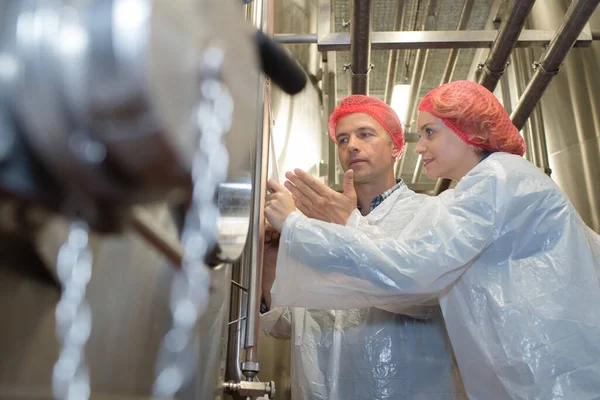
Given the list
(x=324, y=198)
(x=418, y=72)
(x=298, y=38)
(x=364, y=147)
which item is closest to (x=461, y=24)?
(x=418, y=72)

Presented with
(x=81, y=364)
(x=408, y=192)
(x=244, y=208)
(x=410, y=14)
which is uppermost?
(x=410, y=14)

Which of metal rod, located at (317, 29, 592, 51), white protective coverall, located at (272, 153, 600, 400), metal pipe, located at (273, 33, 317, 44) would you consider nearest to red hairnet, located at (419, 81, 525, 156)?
white protective coverall, located at (272, 153, 600, 400)

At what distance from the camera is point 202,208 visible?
0.25 meters

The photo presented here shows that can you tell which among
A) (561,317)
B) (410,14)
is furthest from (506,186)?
(410,14)

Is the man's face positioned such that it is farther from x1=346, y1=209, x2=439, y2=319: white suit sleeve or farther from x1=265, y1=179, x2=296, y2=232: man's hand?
x1=265, y1=179, x2=296, y2=232: man's hand

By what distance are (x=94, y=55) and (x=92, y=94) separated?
0.01 metres

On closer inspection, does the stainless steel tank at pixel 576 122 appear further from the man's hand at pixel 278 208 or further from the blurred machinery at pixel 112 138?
the blurred machinery at pixel 112 138

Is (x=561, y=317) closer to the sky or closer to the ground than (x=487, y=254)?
closer to the ground

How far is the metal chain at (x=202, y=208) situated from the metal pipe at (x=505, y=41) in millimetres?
1343

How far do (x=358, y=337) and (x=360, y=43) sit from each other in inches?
30.3

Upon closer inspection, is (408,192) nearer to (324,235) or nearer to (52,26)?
(324,235)

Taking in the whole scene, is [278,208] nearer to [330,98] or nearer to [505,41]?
[505,41]

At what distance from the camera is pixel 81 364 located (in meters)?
0.25

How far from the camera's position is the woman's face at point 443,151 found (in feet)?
3.78
